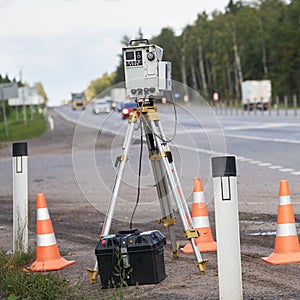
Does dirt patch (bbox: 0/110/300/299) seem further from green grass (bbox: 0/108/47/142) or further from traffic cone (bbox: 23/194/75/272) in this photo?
green grass (bbox: 0/108/47/142)

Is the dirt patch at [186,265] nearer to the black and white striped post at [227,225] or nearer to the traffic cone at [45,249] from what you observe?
the traffic cone at [45,249]

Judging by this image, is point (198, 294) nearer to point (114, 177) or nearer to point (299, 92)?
point (114, 177)

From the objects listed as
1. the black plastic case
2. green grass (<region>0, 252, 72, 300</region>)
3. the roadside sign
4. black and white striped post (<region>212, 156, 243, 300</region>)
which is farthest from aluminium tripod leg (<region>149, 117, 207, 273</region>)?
the roadside sign

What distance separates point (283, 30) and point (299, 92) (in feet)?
23.6

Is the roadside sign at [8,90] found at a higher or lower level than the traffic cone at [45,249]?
higher

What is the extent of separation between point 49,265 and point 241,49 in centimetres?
10431

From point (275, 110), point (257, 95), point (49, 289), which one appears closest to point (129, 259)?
point (49, 289)

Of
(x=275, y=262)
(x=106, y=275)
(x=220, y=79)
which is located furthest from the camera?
(x=220, y=79)

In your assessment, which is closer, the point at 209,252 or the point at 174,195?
the point at 174,195

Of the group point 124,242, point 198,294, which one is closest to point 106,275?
point 124,242

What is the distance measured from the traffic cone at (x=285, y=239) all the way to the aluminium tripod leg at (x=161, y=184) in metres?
0.91

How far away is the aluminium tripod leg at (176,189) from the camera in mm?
7609

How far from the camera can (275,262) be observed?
792 cm

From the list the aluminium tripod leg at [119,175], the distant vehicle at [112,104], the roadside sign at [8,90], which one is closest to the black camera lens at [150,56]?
the aluminium tripod leg at [119,175]
